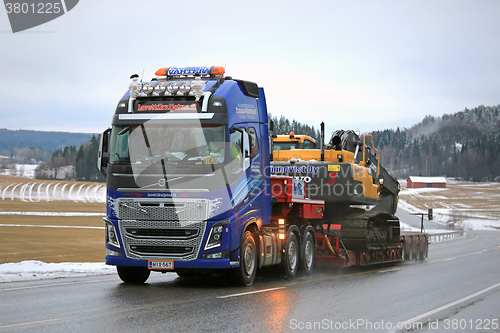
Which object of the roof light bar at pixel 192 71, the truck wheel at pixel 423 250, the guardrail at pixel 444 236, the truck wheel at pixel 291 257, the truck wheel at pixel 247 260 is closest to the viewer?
the truck wheel at pixel 247 260

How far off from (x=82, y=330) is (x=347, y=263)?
35.7 ft

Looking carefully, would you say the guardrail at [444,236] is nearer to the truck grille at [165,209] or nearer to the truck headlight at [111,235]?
the truck grille at [165,209]

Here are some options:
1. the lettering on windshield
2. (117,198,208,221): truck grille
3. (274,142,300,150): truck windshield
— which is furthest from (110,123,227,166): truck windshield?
(274,142,300,150): truck windshield

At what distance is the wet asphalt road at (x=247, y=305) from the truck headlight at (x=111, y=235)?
0.89 m

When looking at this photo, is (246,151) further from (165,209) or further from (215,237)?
(165,209)

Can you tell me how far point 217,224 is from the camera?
10.6 meters

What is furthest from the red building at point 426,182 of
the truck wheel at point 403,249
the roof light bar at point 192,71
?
the roof light bar at point 192,71

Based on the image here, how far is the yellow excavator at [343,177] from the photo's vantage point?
1653cm

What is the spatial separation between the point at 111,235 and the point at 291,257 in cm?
466

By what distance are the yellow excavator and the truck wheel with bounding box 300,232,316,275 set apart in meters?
1.86

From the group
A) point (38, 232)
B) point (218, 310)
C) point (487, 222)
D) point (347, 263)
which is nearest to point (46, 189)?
point (38, 232)

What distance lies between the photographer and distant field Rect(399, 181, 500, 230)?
80.7 m

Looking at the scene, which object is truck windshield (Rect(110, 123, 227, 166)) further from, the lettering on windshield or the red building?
the red building

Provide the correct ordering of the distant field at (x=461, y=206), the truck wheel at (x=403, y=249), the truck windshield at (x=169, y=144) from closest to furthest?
the truck windshield at (x=169, y=144), the truck wheel at (x=403, y=249), the distant field at (x=461, y=206)
